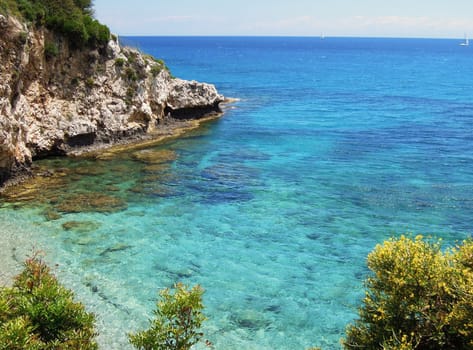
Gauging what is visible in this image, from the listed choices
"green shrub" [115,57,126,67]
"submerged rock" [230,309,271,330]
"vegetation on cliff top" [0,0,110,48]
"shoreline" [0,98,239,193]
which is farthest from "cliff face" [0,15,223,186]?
"submerged rock" [230,309,271,330]

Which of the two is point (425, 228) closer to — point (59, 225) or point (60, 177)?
point (59, 225)

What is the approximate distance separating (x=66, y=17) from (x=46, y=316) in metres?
32.2

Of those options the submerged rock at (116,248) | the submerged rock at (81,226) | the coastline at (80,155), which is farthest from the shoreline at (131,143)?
the submerged rock at (116,248)

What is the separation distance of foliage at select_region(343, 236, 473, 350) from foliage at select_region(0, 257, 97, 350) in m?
6.99

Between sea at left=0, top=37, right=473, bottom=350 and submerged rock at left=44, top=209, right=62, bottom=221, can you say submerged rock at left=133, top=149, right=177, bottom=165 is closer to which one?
sea at left=0, top=37, right=473, bottom=350

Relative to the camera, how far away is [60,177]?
1292 inches

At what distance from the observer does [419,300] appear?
11.4m

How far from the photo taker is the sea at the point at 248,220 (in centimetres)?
1878

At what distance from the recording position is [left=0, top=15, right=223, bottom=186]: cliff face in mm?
30750

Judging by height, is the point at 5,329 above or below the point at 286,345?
above

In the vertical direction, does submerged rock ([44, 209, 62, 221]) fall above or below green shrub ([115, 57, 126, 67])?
below

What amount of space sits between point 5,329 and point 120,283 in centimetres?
986

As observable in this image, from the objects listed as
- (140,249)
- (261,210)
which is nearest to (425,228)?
(261,210)

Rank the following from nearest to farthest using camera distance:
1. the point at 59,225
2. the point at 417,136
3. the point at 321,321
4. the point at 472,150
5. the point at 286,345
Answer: the point at 286,345
the point at 321,321
the point at 59,225
the point at 472,150
the point at 417,136
